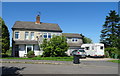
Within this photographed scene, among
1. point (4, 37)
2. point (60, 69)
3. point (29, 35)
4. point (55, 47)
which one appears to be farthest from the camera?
point (29, 35)

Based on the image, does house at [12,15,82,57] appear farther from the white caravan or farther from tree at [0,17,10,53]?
the white caravan

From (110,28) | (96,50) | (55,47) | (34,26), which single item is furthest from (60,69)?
(110,28)

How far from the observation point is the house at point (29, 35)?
94.9ft

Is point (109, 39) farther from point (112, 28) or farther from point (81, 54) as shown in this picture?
point (81, 54)

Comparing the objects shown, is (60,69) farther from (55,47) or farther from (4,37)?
(4,37)

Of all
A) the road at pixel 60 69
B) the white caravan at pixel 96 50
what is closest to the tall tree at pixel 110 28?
the white caravan at pixel 96 50

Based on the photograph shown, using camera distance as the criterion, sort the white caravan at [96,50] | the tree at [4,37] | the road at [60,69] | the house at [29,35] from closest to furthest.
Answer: the road at [60,69]
the tree at [4,37]
the white caravan at [96,50]
the house at [29,35]

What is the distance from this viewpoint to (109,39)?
1684 inches

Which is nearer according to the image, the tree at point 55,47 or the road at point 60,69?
the road at point 60,69

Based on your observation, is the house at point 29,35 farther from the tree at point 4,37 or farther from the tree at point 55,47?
the tree at point 55,47

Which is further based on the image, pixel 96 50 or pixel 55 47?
pixel 96 50

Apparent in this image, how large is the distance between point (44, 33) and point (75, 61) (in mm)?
16688

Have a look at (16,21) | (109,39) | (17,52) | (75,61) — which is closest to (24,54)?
(17,52)

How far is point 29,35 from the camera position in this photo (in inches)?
1210
